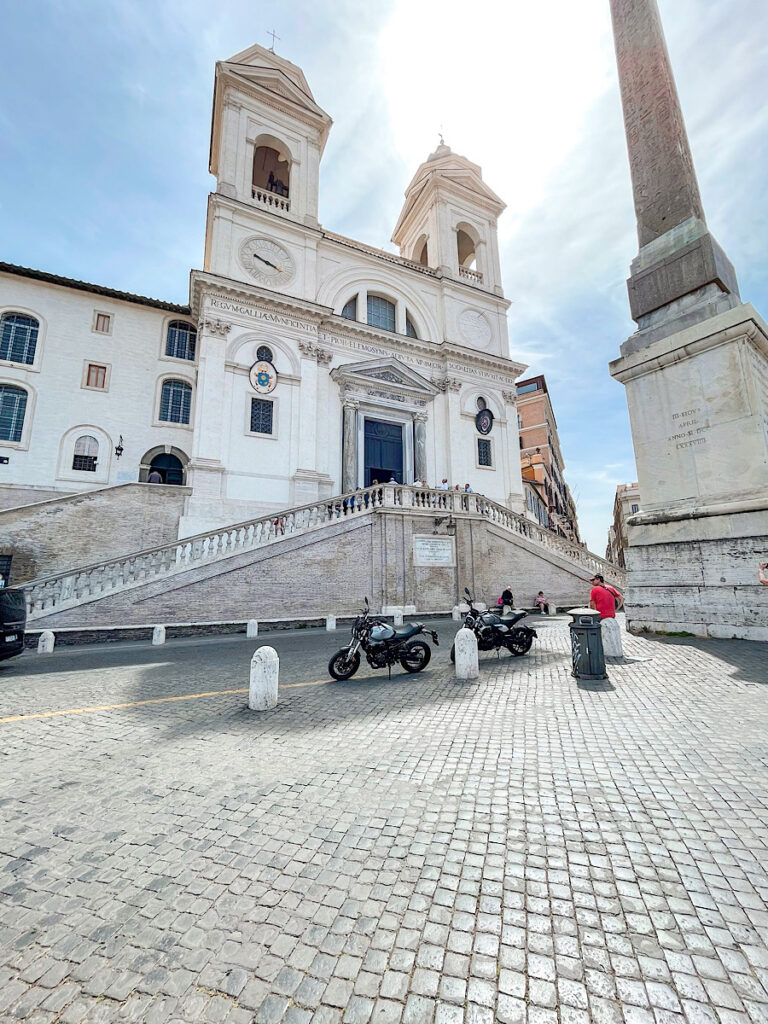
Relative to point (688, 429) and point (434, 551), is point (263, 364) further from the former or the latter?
point (688, 429)

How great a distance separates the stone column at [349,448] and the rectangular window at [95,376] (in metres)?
11.2

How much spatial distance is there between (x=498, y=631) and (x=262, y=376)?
16.3 m

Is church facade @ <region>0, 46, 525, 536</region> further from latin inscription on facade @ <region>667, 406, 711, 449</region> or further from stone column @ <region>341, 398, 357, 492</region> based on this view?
latin inscription on facade @ <region>667, 406, 711, 449</region>

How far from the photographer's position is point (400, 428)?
79.0 feet

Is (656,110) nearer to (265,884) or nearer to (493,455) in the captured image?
(265,884)

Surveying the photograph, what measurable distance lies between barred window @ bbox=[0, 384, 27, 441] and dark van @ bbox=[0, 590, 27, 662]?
550 inches

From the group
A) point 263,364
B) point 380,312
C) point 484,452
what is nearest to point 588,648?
point 263,364

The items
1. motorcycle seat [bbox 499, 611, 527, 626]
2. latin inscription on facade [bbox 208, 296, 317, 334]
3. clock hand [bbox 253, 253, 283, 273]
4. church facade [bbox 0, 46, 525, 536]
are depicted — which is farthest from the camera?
clock hand [bbox 253, 253, 283, 273]

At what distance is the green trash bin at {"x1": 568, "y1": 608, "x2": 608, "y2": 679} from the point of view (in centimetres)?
641

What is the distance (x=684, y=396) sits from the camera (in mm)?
8523

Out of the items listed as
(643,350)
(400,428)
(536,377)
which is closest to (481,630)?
(643,350)

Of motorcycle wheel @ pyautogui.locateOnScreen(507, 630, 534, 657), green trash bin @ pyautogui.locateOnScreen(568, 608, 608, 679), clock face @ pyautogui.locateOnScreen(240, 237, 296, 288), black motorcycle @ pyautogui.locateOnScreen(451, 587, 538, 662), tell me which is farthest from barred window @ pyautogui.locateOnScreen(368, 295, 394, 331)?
green trash bin @ pyautogui.locateOnScreen(568, 608, 608, 679)

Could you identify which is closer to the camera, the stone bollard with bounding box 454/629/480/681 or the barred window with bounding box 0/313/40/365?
the stone bollard with bounding box 454/629/480/681

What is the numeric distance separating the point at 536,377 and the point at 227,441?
37412 millimetres
